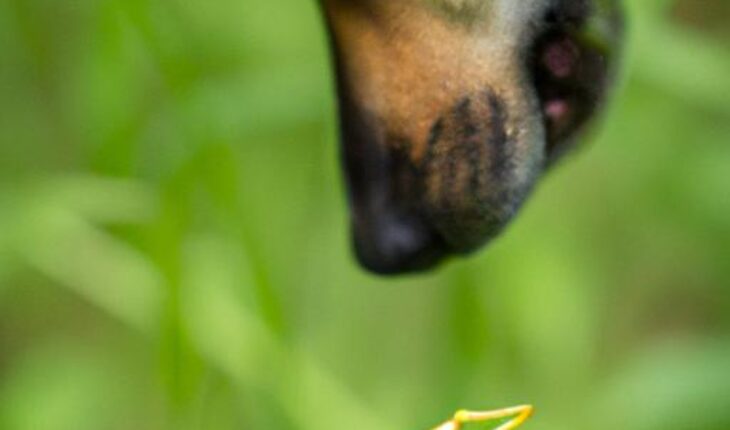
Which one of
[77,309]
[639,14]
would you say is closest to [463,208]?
[639,14]

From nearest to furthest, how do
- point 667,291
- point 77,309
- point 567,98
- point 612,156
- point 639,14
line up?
point 567,98, point 639,14, point 612,156, point 77,309, point 667,291

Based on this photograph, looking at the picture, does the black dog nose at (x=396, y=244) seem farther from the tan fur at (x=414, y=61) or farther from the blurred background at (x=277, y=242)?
the blurred background at (x=277, y=242)

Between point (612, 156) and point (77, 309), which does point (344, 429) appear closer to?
point (612, 156)

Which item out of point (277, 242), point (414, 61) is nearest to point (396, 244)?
point (414, 61)

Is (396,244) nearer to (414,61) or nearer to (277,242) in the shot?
(414,61)

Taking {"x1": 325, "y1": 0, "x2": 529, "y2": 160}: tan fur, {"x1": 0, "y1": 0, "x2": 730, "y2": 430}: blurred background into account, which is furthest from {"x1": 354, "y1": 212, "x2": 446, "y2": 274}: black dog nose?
{"x1": 0, "y1": 0, "x2": 730, "y2": 430}: blurred background

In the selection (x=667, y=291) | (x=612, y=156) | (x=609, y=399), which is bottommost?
(x=667, y=291)

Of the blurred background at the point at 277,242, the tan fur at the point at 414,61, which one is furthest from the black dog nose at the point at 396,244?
the blurred background at the point at 277,242
